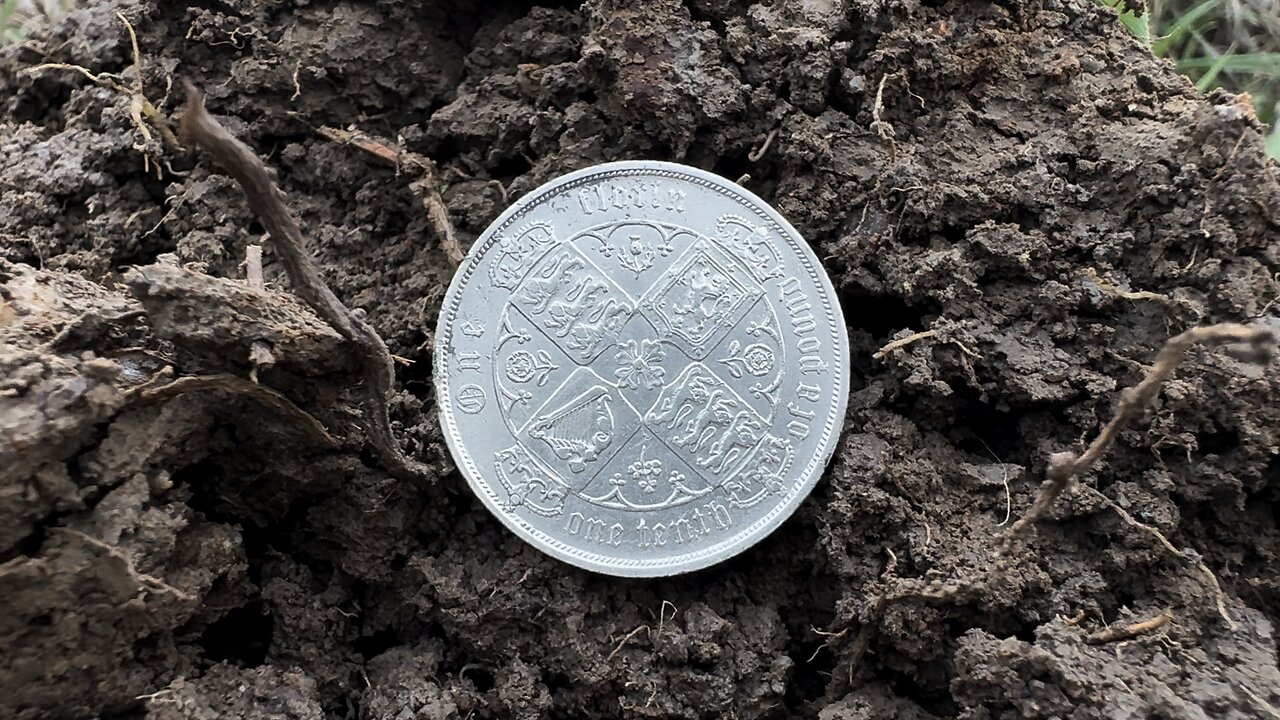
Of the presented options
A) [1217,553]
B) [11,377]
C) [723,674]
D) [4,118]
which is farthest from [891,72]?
[4,118]

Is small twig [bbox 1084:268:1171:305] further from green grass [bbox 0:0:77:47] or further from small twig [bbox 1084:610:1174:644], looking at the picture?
green grass [bbox 0:0:77:47]

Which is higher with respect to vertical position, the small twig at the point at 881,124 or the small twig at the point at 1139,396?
the small twig at the point at 881,124

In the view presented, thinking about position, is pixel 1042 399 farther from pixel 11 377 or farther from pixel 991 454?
pixel 11 377

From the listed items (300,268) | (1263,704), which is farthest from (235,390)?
(1263,704)

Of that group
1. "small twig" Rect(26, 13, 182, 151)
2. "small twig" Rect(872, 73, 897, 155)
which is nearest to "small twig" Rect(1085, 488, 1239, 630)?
"small twig" Rect(872, 73, 897, 155)

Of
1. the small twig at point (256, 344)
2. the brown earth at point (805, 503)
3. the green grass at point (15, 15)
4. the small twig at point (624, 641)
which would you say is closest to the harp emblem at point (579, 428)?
the brown earth at point (805, 503)

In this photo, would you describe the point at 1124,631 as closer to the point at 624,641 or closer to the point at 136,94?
the point at 624,641

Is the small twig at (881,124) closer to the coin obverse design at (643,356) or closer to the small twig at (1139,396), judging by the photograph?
the coin obverse design at (643,356)
